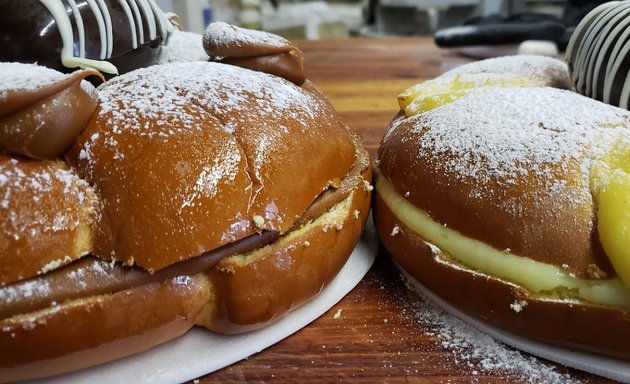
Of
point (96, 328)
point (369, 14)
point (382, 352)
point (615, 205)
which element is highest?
point (615, 205)

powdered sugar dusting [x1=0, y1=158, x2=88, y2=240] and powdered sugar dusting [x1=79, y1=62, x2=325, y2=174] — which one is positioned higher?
powdered sugar dusting [x1=79, y1=62, x2=325, y2=174]

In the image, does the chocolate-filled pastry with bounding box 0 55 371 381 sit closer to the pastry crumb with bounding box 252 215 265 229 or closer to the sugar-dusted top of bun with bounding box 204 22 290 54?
the pastry crumb with bounding box 252 215 265 229

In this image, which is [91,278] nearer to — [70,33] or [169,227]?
[169,227]

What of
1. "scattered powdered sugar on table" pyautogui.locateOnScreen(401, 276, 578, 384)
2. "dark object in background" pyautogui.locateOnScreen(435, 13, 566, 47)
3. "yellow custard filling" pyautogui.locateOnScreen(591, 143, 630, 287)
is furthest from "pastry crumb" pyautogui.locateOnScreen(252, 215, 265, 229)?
"dark object in background" pyautogui.locateOnScreen(435, 13, 566, 47)

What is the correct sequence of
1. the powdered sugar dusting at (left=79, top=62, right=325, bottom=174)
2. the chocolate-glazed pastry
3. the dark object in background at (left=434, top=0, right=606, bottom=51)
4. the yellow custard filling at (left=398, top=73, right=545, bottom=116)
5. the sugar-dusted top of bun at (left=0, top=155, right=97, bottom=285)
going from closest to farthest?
the sugar-dusted top of bun at (left=0, top=155, right=97, bottom=285)
the powdered sugar dusting at (left=79, top=62, right=325, bottom=174)
the chocolate-glazed pastry
the yellow custard filling at (left=398, top=73, right=545, bottom=116)
the dark object in background at (left=434, top=0, right=606, bottom=51)

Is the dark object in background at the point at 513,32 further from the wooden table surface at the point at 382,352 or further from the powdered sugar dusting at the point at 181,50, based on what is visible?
the wooden table surface at the point at 382,352

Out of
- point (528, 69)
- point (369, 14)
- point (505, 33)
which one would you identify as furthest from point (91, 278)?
point (369, 14)

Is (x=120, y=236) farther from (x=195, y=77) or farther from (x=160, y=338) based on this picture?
(x=195, y=77)
